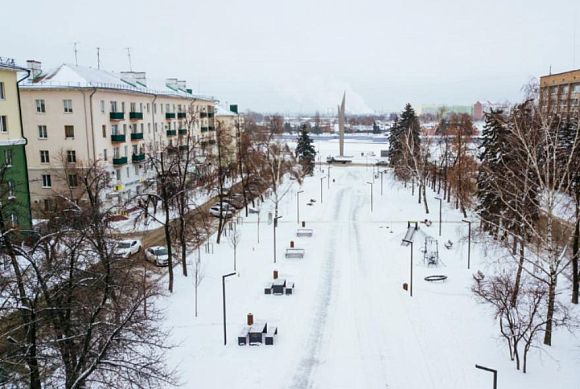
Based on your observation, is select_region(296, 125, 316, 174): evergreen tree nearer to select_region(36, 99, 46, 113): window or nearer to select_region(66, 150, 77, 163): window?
select_region(66, 150, 77, 163): window

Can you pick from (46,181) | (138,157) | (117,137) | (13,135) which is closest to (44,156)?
(46,181)

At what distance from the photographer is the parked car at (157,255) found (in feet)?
105


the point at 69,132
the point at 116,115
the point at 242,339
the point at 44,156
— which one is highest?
the point at 116,115

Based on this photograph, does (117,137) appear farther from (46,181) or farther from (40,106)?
(46,181)

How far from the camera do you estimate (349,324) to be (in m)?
23.5

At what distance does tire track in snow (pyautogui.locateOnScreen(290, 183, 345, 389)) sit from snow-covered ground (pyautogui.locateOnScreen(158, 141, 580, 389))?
4 centimetres

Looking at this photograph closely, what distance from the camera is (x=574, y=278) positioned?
79.0 feet

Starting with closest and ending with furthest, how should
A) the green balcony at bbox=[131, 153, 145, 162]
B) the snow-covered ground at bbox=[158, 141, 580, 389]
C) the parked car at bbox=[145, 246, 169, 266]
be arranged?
1. the snow-covered ground at bbox=[158, 141, 580, 389]
2. the parked car at bbox=[145, 246, 169, 266]
3. the green balcony at bbox=[131, 153, 145, 162]

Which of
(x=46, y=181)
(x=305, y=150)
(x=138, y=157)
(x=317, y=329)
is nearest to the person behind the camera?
(x=317, y=329)

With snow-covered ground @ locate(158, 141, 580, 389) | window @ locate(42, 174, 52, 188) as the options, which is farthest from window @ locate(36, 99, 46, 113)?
snow-covered ground @ locate(158, 141, 580, 389)

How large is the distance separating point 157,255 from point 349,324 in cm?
1397

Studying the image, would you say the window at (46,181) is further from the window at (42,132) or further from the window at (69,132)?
the window at (69,132)

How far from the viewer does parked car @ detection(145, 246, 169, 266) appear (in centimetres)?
3216

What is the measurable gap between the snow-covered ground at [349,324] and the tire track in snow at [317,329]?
0.04 meters
